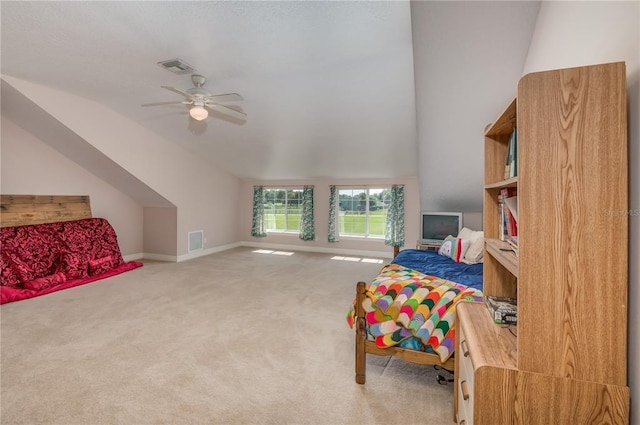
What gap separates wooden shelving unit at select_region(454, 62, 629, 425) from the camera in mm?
873

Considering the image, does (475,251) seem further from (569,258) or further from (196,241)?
(196,241)

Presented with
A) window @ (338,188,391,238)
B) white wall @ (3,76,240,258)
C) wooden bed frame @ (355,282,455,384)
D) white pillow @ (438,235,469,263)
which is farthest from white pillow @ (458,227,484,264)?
white wall @ (3,76,240,258)

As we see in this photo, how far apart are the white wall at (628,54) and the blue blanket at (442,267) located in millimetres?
1421

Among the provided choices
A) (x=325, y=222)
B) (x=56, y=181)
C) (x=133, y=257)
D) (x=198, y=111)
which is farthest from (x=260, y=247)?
(x=198, y=111)

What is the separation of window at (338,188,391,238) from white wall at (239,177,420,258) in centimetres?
21

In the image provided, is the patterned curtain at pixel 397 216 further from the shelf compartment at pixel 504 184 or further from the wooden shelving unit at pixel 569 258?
the wooden shelving unit at pixel 569 258

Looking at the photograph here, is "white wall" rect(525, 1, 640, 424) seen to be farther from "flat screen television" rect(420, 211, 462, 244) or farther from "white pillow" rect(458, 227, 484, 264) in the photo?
"flat screen television" rect(420, 211, 462, 244)

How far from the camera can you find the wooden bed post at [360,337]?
2.00 meters

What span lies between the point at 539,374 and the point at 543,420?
0.46 ft

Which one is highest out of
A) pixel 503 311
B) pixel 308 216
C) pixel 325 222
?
pixel 308 216

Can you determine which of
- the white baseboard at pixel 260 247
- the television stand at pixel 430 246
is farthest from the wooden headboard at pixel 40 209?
the television stand at pixel 430 246

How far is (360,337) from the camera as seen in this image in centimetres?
200

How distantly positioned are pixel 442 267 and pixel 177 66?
3221 mm

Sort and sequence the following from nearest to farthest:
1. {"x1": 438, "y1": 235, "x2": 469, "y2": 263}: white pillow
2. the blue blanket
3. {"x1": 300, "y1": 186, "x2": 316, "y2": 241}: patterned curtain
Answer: the blue blanket, {"x1": 438, "y1": 235, "x2": 469, "y2": 263}: white pillow, {"x1": 300, "y1": 186, "x2": 316, "y2": 241}: patterned curtain
